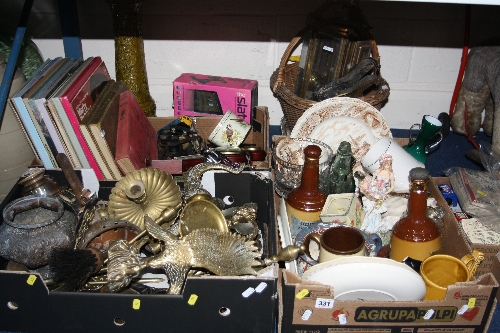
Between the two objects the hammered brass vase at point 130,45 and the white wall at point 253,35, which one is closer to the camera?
the hammered brass vase at point 130,45

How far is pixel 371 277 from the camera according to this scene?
921mm

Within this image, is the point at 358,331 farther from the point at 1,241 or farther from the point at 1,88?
the point at 1,88

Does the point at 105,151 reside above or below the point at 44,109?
below

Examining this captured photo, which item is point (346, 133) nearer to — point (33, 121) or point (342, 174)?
point (342, 174)

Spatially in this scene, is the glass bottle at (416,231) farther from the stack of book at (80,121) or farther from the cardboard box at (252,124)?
the stack of book at (80,121)

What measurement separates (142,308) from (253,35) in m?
1.18

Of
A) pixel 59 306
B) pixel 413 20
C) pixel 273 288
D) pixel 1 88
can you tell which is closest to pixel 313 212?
pixel 273 288

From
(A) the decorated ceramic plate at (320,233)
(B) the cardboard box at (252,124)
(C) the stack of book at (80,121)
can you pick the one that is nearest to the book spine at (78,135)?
(C) the stack of book at (80,121)

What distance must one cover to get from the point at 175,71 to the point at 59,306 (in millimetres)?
1131

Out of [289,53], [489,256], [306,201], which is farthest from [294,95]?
[489,256]

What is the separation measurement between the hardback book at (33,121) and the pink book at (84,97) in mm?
105

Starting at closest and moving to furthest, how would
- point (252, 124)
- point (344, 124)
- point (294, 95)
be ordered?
1. point (344, 124)
2. point (294, 95)
3. point (252, 124)

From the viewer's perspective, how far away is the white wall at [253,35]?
1746 mm

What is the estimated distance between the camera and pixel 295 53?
6.09ft
